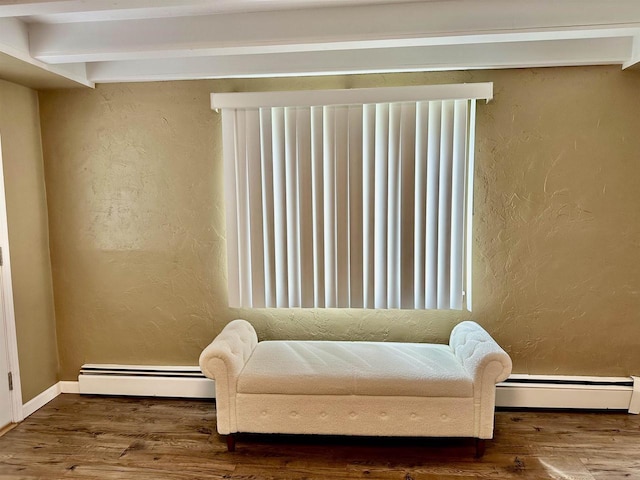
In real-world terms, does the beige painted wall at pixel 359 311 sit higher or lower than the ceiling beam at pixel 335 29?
lower

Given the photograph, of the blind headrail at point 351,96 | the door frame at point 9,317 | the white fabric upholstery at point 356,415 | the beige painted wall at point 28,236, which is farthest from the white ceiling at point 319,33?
the white fabric upholstery at point 356,415

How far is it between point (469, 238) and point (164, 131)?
215cm

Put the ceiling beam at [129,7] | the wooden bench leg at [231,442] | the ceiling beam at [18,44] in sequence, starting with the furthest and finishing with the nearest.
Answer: the wooden bench leg at [231,442] → the ceiling beam at [18,44] → the ceiling beam at [129,7]

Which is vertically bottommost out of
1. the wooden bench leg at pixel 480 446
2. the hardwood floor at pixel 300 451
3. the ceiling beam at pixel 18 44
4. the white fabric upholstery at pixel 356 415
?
the hardwood floor at pixel 300 451

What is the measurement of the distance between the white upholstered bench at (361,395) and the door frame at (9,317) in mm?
1346

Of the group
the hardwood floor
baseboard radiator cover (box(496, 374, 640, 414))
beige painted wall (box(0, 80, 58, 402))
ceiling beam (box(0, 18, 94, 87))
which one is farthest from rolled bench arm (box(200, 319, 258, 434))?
ceiling beam (box(0, 18, 94, 87))

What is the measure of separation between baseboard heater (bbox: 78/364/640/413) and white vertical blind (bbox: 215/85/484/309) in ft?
2.25

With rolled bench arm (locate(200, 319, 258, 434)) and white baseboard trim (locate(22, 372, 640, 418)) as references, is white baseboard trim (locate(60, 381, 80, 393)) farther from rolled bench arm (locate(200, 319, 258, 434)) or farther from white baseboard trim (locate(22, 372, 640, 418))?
rolled bench arm (locate(200, 319, 258, 434))

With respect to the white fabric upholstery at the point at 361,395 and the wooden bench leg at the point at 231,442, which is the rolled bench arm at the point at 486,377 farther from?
the wooden bench leg at the point at 231,442

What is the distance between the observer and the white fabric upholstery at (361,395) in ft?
7.02

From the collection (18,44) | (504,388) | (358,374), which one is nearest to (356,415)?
(358,374)

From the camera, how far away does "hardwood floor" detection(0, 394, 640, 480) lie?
2.09 m

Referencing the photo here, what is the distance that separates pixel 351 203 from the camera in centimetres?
262

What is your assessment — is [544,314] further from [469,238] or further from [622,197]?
[622,197]
